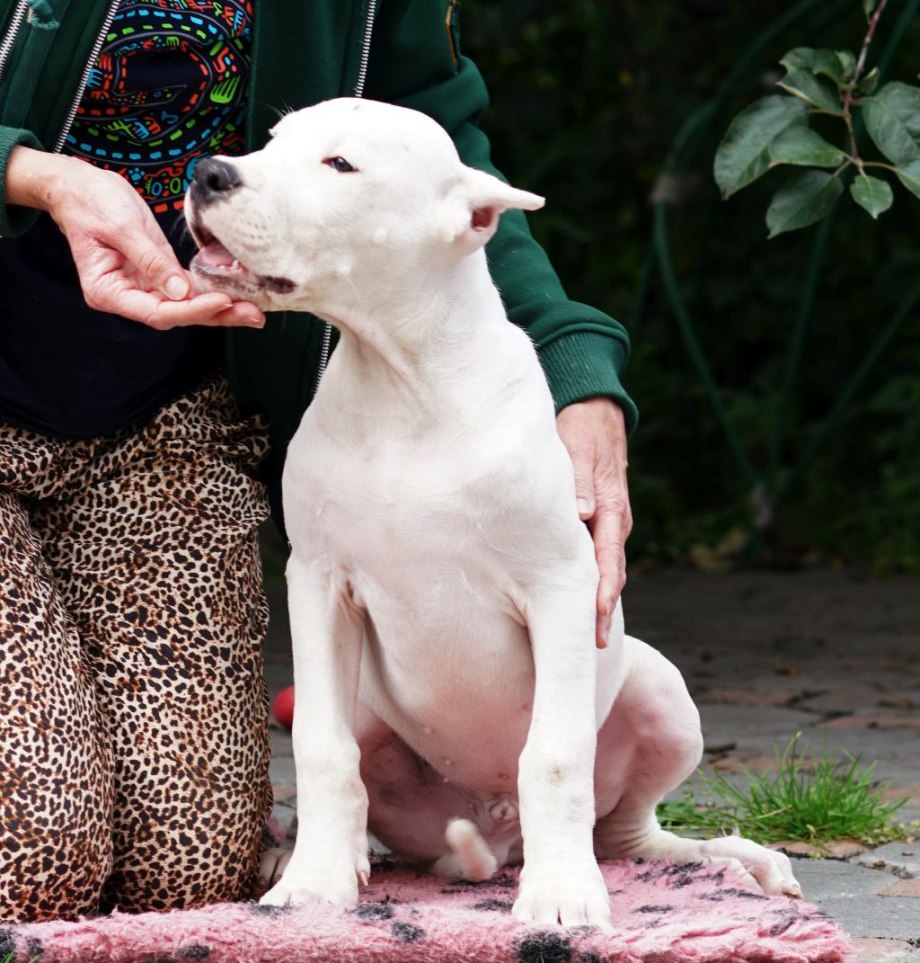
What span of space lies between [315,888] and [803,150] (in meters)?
1.46

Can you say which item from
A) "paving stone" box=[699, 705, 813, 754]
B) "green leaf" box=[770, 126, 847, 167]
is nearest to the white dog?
"green leaf" box=[770, 126, 847, 167]

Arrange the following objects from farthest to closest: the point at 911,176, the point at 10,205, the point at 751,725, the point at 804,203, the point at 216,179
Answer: the point at 751,725, the point at 804,203, the point at 911,176, the point at 10,205, the point at 216,179

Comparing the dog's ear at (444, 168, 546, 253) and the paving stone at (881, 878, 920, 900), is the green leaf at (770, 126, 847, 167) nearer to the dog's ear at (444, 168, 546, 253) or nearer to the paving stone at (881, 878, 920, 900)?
the dog's ear at (444, 168, 546, 253)

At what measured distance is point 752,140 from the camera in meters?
2.90

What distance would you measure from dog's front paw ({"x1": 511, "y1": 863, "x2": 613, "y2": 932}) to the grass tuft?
2.42 ft

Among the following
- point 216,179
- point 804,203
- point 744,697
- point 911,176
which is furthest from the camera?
point 744,697

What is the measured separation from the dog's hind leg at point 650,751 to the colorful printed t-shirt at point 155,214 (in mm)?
947

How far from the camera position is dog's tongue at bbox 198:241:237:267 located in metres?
2.11

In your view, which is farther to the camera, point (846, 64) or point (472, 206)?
point (846, 64)

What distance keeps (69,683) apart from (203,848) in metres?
0.35

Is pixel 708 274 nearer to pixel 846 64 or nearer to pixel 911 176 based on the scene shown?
pixel 846 64

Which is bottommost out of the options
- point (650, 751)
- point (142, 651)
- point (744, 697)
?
point (744, 697)

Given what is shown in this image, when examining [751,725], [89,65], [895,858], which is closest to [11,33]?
[89,65]

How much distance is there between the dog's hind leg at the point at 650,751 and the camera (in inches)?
102
